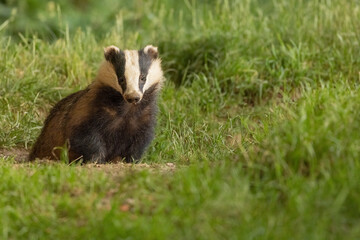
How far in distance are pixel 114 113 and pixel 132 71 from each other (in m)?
0.36

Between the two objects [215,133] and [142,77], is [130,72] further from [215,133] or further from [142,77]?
[215,133]

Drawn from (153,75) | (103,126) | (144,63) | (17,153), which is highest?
(144,63)

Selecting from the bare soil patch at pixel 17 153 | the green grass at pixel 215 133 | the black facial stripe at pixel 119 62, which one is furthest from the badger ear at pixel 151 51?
the bare soil patch at pixel 17 153

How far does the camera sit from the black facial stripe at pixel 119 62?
5.65 meters

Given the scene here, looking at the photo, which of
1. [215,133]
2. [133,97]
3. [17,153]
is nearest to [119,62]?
[133,97]

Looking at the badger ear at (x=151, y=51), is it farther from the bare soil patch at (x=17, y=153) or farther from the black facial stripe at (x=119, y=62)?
the bare soil patch at (x=17, y=153)

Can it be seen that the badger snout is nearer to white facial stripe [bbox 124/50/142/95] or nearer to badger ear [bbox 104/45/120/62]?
white facial stripe [bbox 124/50/142/95]

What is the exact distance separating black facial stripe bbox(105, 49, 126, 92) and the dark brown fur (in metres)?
0.14

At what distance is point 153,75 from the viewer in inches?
235

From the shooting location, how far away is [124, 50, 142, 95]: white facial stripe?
5508mm

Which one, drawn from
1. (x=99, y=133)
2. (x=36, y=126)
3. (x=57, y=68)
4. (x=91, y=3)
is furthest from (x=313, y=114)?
(x=91, y=3)

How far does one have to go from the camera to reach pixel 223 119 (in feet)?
23.4

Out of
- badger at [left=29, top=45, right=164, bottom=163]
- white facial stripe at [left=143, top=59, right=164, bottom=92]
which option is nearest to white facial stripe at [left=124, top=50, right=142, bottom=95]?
badger at [left=29, top=45, right=164, bottom=163]

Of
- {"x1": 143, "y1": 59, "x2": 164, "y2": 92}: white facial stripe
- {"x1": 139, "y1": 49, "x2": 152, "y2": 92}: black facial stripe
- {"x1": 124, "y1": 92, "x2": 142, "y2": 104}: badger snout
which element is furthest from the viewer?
{"x1": 143, "y1": 59, "x2": 164, "y2": 92}: white facial stripe
